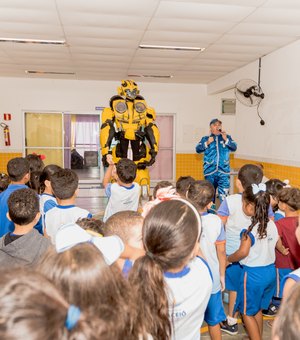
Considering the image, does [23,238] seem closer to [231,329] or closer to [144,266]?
[144,266]

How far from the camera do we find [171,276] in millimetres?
1446

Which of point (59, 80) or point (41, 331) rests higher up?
point (59, 80)

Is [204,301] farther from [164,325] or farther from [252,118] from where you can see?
[252,118]

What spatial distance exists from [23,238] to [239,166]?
6.43 m

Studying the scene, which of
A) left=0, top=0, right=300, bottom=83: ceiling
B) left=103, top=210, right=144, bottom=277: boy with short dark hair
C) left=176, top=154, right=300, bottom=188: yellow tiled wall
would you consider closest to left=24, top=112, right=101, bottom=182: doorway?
left=0, top=0, right=300, bottom=83: ceiling

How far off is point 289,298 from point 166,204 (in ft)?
2.06

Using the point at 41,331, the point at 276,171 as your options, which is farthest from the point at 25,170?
the point at 276,171

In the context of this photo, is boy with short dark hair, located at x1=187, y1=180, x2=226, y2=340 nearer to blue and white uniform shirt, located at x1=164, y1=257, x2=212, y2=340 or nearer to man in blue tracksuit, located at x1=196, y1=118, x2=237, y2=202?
blue and white uniform shirt, located at x1=164, y1=257, x2=212, y2=340

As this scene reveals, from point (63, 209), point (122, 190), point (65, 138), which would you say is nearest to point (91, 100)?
point (65, 138)

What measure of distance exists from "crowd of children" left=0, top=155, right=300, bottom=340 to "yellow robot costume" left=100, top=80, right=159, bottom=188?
1.66 metres

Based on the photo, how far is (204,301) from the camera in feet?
4.95

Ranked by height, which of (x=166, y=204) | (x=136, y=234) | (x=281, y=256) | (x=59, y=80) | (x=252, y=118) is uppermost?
(x=59, y=80)

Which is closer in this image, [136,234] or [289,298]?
[289,298]

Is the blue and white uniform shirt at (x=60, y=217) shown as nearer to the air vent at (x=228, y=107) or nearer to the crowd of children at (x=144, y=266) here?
the crowd of children at (x=144, y=266)
